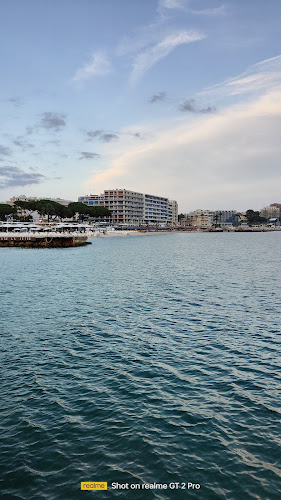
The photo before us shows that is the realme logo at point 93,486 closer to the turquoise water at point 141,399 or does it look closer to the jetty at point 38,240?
the turquoise water at point 141,399

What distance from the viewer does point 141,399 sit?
44.7ft

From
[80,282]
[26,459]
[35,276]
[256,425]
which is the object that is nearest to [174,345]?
[256,425]

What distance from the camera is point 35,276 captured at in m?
47.2

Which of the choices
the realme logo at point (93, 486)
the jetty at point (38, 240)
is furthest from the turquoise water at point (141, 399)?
the jetty at point (38, 240)

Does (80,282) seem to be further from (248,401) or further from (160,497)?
(160,497)

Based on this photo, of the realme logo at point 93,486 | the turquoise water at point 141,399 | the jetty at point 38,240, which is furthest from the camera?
the jetty at point 38,240

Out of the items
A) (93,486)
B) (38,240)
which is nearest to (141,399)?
(93,486)

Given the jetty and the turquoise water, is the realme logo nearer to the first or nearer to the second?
the turquoise water

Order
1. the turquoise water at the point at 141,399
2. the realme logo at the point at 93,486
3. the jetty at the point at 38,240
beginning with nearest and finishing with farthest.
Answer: the realme logo at the point at 93,486 → the turquoise water at the point at 141,399 → the jetty at the point at 38,240

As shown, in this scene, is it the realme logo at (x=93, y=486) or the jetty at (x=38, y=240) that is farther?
the jetty at (x=38, y=240)

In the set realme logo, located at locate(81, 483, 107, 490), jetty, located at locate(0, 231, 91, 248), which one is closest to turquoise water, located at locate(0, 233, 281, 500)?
realme logo, located at locate(81, 483, 107, 490)

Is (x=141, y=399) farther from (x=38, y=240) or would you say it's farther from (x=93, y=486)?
(x=38, y=240)

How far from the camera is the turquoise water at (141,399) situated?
31.3 feet

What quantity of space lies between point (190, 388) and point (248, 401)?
2.20 metres
